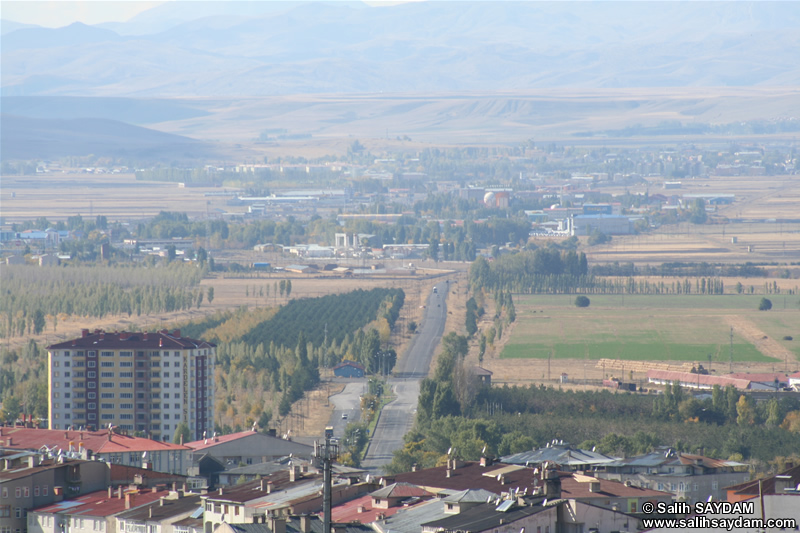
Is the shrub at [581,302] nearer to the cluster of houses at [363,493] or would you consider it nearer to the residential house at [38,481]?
the cluster of houses at [363,493]

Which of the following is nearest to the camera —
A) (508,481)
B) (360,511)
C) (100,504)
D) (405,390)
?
(360,511)

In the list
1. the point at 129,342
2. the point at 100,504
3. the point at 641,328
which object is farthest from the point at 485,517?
the point at 641,328

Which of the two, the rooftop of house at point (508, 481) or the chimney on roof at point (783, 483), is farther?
the rooftop of house at point (508, 481)

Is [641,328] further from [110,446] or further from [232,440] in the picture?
[110,446]

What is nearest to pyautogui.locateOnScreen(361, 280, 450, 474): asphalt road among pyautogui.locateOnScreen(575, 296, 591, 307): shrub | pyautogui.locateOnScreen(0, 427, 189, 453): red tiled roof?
pyautogui.locateOnScreen(0, 427, 189, 453): red tiled roof

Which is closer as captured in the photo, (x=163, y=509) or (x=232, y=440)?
(x=163, y=509)

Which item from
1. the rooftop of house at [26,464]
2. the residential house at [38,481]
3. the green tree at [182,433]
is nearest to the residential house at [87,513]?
the residential house at [38,481]

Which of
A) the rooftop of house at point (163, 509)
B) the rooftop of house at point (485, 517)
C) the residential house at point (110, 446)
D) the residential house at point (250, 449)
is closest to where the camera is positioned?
the rooftop of house at point (485, 517)
